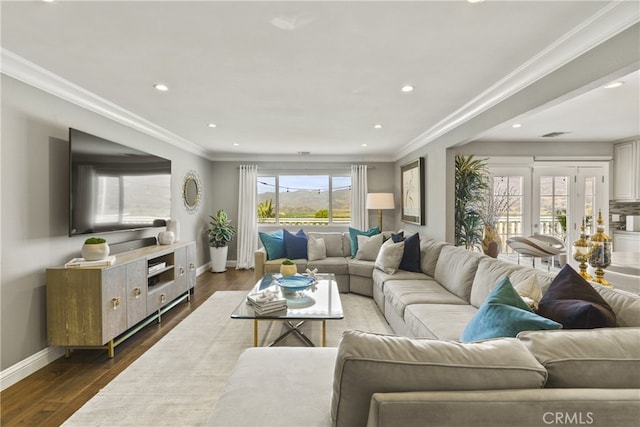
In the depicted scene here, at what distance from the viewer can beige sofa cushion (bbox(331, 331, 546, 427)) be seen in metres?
0.92

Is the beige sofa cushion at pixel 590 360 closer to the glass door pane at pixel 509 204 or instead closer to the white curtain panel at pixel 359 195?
the glass door pane at pixel 509 204

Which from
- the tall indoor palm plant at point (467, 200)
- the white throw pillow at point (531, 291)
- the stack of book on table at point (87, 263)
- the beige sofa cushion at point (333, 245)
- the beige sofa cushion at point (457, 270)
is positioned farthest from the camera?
the beige sofa cushion at point (333, 245)

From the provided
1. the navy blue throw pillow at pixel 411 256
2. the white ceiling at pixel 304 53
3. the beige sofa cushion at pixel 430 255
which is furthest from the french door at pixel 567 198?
the navy blue throw pillow at pixel 411 256

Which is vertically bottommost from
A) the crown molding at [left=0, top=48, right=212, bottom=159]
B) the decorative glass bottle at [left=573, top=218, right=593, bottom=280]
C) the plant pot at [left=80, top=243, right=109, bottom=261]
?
the plant pot at [left=80, top=243, right=109, bottom=261]

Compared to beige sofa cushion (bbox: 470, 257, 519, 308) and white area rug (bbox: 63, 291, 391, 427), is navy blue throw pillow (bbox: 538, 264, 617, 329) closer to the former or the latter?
beige sofa cushion (bbox: 470, 257, 519, 308)

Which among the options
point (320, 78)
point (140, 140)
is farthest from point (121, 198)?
point (320, 78)

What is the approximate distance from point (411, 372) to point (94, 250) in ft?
9.52

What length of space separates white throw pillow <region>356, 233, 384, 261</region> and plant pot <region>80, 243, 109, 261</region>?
3.26m

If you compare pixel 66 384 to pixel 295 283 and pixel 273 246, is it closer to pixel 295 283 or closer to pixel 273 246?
pixel 295 283

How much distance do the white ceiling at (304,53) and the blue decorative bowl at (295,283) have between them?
1.88 meters

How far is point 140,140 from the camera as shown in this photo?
404cm

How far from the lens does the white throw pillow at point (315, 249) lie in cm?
476

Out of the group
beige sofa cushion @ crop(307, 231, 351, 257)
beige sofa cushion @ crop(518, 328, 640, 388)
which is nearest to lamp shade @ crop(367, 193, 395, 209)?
beige sofa cushion @ crop(307, 231, 351, 257)

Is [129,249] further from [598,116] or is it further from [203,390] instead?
[598,116]
